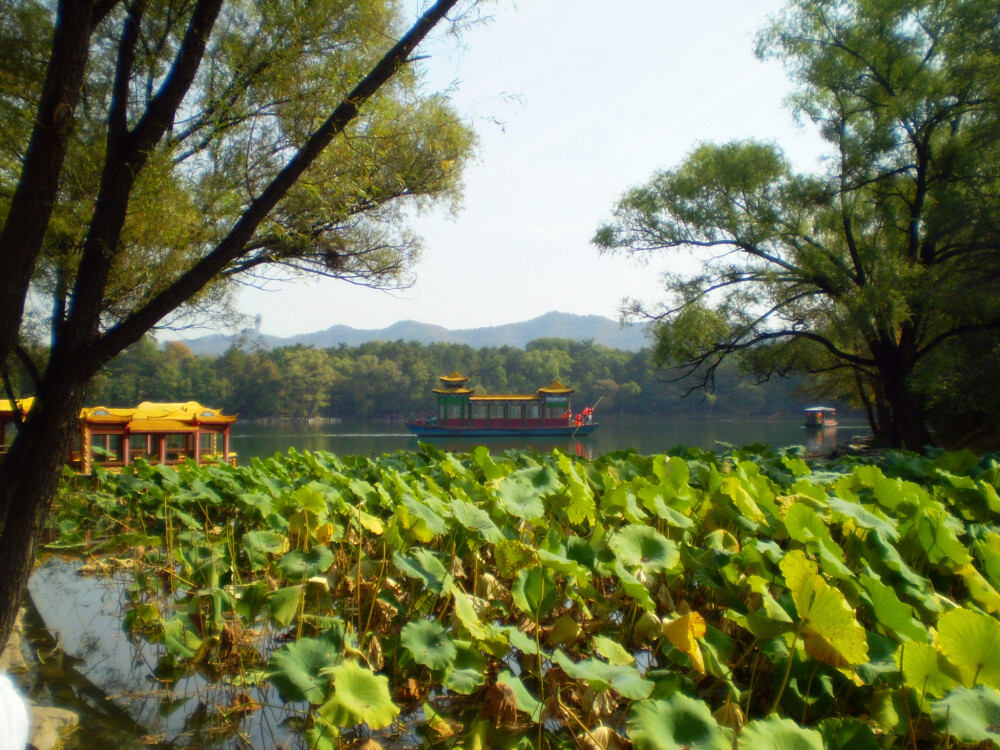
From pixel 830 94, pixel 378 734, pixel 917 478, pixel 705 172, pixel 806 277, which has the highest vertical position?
pixel 830 94

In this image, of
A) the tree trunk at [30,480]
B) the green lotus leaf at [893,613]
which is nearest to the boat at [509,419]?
the tree trunk at [30,480]

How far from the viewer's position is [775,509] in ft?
6.10

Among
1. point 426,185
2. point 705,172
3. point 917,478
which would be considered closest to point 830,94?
point 705,172

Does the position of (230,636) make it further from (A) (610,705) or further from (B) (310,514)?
(A) (610,705)

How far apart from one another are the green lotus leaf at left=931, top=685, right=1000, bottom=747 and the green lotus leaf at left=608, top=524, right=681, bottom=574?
0.59 meters

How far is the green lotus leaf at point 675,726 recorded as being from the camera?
1009 mm

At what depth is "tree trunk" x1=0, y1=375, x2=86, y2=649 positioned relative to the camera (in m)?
1.79

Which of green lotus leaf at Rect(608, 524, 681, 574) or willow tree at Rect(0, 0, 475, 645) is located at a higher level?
willow tree at Rect(0, 0, 475, 645)

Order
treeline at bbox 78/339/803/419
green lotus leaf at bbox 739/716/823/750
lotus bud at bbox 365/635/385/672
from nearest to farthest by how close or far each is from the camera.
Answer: green lotus leaf at bbox 739/716/823/750 → lotus bud at bbox 365/635/385/672 → treeline at bbox 78/339/803/419

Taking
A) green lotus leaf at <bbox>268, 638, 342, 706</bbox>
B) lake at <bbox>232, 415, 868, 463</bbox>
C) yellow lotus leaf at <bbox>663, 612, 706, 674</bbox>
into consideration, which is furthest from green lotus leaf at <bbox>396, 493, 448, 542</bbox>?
lake at <bbox>232, 415, 868, 463</bbox>

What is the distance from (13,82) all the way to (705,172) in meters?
7.92

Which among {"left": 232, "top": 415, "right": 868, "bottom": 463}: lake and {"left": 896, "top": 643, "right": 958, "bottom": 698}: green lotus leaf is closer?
{"left": 896, "top": 643, "right": 958, "bottom": 698}: green lotus leaf

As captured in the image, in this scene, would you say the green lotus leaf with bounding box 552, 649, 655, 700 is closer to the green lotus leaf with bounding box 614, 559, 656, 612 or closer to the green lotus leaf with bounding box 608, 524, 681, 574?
the green lotus leaf with bounding box 614, 559, 656, 612

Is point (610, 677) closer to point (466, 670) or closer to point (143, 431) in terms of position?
point (466, 670)
